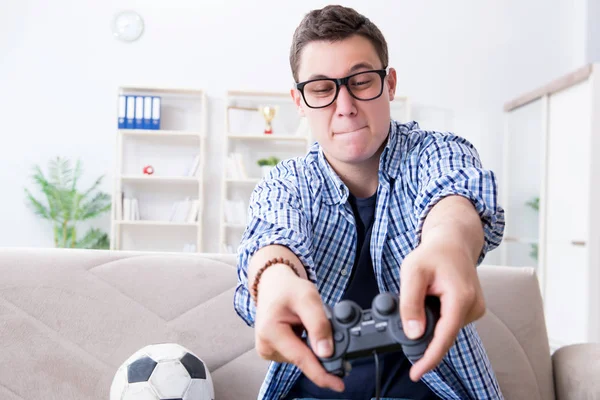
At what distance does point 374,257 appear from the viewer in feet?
3.87

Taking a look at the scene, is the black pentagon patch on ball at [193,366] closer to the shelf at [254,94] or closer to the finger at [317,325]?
the finger at [317,325]

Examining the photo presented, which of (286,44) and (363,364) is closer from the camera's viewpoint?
(363,364)

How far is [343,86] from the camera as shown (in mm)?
1118

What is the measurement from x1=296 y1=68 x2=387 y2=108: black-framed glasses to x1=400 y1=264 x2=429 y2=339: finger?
0.56m

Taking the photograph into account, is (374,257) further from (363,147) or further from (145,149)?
(145,149)

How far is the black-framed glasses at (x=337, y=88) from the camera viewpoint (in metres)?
1.12

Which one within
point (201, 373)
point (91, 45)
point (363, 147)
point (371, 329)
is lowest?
point (201, 373)

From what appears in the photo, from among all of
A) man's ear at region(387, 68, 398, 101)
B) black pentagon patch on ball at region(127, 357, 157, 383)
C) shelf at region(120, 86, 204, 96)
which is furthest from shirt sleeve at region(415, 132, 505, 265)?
shelf at region(120, 86, 204, 96)

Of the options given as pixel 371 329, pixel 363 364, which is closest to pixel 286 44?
pixel 363 364

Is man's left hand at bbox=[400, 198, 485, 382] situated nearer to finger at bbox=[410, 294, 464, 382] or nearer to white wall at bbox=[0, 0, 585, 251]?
finger at bbox=[410, 294, 464, 382]

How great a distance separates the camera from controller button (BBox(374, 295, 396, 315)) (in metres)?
0.60

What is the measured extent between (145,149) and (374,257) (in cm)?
470

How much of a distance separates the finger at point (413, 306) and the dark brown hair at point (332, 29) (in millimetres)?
652

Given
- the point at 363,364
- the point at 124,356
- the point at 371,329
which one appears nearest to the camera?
the point at 371,329
